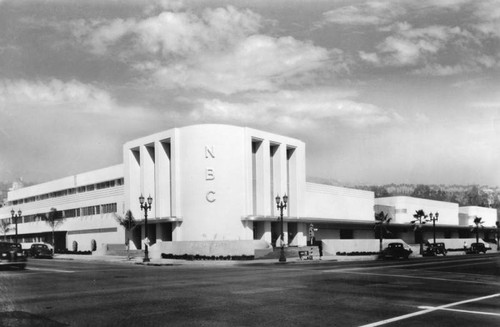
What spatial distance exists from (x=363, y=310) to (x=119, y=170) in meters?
60.9

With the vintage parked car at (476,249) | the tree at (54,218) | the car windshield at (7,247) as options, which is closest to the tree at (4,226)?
the tree at (54,218)

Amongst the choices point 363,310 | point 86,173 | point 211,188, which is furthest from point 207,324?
point 86,173

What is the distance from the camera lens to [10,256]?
29156mm

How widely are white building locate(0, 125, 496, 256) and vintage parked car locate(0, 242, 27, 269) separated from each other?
79.2 ft

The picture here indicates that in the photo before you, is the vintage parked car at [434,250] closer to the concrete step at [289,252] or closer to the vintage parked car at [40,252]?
the concrete step at [289,252]

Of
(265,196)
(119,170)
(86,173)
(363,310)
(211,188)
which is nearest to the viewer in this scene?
(363,310)

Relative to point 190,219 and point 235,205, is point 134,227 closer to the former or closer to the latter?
point 190,219

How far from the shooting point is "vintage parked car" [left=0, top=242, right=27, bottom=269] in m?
29.0

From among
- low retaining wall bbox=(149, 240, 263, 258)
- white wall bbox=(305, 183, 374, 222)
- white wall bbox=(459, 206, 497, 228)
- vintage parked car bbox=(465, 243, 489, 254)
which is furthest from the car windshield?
white wall bbox=(459, 206, 497, 228)

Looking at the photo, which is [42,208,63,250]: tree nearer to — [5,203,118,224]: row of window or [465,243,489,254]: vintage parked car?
[5,203,118,224]: row of window

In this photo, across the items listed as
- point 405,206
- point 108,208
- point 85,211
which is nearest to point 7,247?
point 108,208

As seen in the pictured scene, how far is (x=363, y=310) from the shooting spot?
1328 cm

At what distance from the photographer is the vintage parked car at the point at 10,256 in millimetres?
29000

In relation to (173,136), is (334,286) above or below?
below
